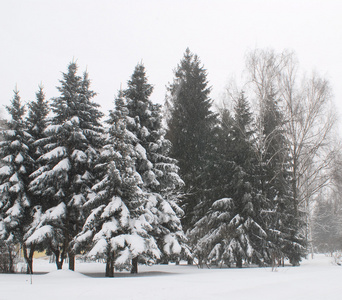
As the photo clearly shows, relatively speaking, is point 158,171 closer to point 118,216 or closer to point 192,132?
point 118,216

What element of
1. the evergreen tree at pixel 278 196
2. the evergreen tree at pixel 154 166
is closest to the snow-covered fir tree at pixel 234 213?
the evergreen tree at pixel 278 196

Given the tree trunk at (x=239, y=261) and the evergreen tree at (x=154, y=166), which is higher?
the evergreen tree at (x=154, y=166)

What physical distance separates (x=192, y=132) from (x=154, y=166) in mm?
7434

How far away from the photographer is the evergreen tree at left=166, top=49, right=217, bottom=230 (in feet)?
82.2

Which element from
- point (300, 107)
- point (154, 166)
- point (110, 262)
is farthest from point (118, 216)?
point (300, 107)

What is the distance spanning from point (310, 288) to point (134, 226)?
806 centimetres

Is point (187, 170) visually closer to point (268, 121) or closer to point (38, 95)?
point (268, 121)

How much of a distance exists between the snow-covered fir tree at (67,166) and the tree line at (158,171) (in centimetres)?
7

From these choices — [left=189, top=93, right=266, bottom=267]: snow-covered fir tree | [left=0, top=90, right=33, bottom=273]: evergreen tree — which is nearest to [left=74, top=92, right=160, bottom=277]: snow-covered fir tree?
[left=0, top=90, right=33, bottom=273]: evergreen tree

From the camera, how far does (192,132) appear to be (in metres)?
26.8

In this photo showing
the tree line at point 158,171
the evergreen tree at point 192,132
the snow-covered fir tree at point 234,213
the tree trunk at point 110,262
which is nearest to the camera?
the tree trunk at point 110,262

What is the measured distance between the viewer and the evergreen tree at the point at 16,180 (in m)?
19.0

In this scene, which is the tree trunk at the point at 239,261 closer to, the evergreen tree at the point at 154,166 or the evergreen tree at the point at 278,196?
the evergreen tree at the point at 278,196

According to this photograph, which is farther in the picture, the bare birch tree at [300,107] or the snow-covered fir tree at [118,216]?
the bare birch tree at [300,107]
